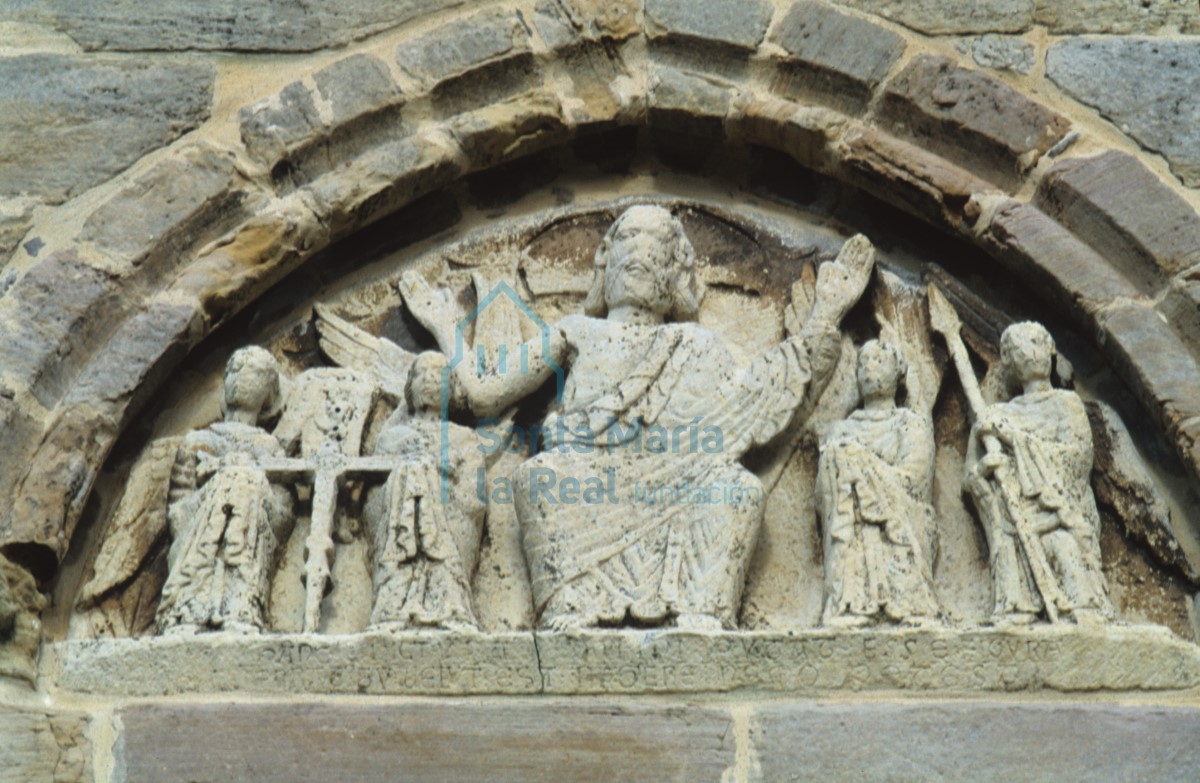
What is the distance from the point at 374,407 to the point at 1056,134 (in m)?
2.25

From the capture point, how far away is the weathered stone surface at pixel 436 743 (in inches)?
179

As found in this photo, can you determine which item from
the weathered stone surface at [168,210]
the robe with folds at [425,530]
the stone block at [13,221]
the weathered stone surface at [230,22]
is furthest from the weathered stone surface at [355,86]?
the robe with folds at [425,530]

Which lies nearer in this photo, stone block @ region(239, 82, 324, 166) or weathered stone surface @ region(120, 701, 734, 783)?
weathered stone surface @ region(120, 701, 734, 783)

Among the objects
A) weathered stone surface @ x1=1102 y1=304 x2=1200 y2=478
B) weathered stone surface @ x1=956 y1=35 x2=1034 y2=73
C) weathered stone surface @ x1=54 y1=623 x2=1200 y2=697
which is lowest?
weathered stone surface @ x1=54 y1=623 x2=1200 y2=697

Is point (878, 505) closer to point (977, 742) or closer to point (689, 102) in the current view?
point (977, 742)

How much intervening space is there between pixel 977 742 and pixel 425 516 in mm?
1585

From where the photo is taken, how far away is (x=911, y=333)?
558 cm

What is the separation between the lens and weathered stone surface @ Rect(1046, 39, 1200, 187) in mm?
5555

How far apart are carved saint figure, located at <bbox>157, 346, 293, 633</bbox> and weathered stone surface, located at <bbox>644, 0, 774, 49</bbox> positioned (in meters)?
1.74

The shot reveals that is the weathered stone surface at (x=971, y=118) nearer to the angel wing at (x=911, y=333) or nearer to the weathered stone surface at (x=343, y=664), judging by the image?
the angel wing at (x=911, y=333)

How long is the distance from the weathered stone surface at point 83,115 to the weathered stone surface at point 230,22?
105 mm

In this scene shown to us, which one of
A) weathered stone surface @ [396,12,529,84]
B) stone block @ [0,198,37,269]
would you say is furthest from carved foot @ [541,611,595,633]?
stone block @ [0,198,37,269]

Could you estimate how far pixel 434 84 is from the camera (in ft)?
19.0

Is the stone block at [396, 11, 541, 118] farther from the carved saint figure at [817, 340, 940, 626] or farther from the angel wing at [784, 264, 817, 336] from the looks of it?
the carved saint figure at [817, 340, 940, 626]
